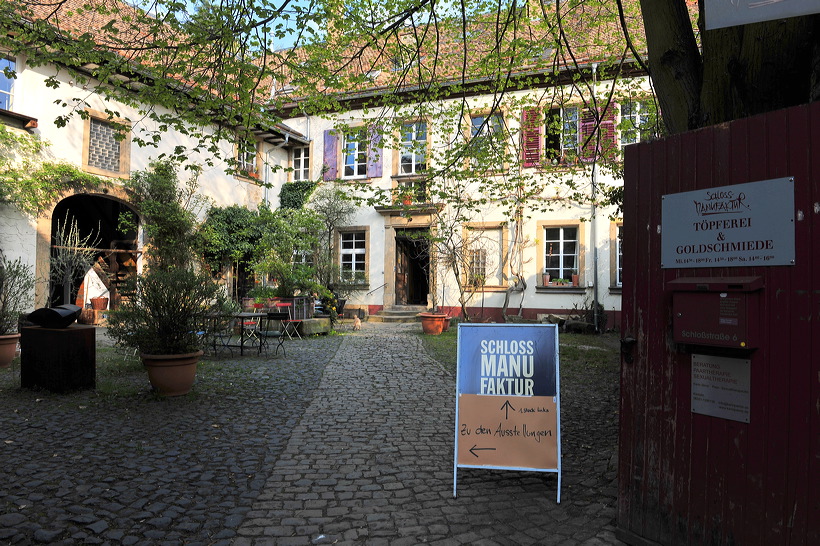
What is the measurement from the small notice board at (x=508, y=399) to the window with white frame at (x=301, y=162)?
18428mm

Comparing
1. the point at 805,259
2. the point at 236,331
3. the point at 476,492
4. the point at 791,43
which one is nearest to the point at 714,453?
the point at 805,259

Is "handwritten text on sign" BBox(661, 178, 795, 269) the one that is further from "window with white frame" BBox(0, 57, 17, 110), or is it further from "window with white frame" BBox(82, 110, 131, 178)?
"window with white frame" BBox(0, 57, 17, 110)

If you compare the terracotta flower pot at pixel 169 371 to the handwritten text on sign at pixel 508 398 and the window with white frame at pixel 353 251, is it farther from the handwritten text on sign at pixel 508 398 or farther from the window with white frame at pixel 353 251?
the window with white frame at pixel 353 251

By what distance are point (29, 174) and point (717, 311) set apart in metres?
15.2

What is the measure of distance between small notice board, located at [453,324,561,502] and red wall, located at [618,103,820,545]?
73 centimetres

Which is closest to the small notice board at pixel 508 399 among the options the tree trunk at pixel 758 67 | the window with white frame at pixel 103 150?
the tree trunk at pixel 758 67

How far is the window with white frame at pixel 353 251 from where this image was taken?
2012 centimetres

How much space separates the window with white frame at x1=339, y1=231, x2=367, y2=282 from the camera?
66.0ft

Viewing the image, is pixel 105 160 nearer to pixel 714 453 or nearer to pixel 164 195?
pixel 164 195

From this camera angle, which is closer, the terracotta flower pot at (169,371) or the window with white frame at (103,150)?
the terracotta flower pot at (169,371)

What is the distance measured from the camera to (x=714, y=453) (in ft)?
8.50

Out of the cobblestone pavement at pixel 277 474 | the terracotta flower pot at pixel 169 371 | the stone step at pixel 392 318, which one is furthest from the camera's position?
the stone step at pixel 392 318

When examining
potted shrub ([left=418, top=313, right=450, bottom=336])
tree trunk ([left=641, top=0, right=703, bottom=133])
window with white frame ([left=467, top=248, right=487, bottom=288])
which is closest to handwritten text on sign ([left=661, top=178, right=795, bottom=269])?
tree trunk ([left=641, top=0, right=703, bottom=133])

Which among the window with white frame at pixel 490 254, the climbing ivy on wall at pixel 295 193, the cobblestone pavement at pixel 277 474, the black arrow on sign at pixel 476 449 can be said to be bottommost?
the cobblestone pavement at pixel 277 474
